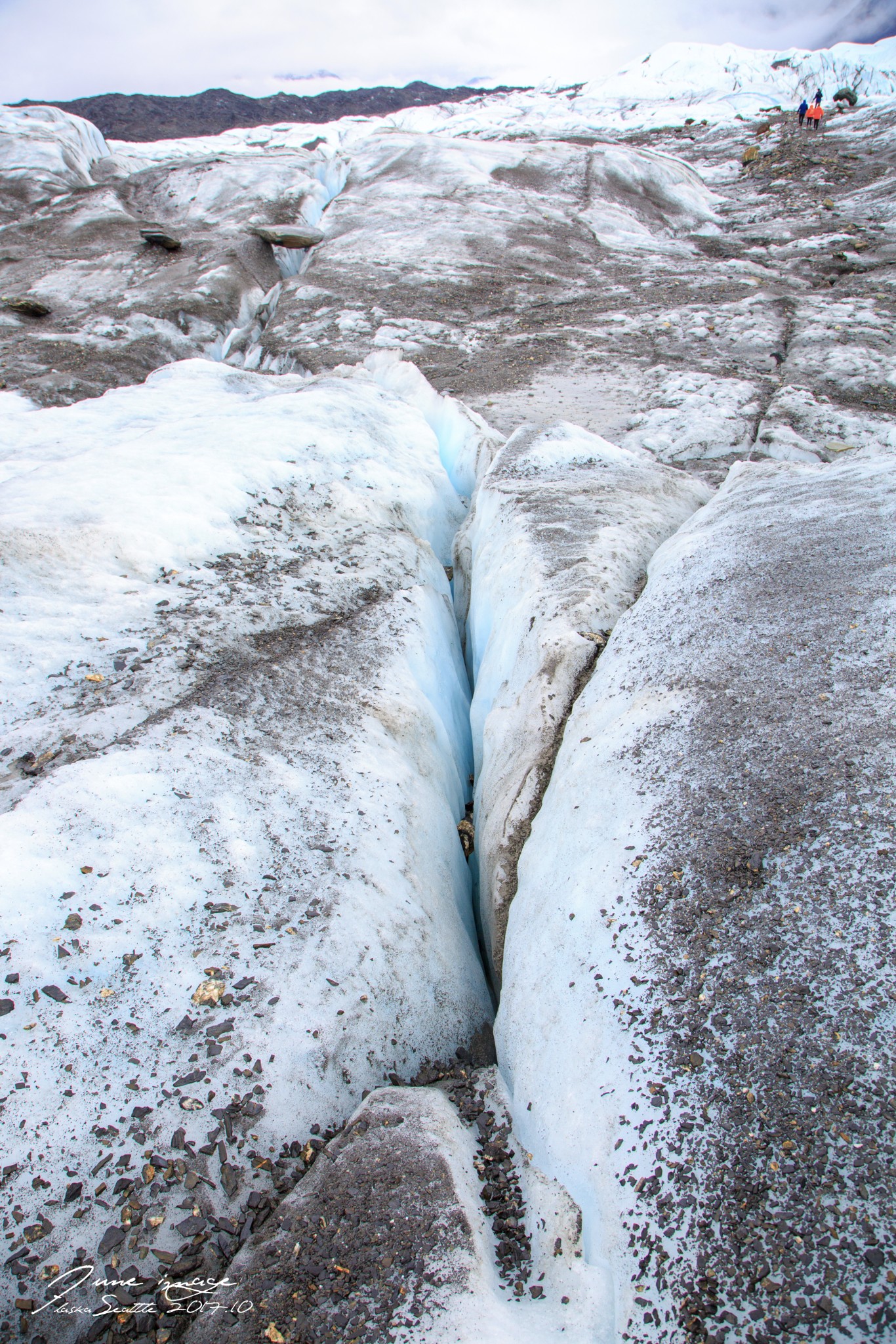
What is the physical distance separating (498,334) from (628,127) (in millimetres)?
27604

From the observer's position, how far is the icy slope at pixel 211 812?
1968mm

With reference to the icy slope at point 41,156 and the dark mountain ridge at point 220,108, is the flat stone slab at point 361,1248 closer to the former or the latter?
the icy slope at point 41,156

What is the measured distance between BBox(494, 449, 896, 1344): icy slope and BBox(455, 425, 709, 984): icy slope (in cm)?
21

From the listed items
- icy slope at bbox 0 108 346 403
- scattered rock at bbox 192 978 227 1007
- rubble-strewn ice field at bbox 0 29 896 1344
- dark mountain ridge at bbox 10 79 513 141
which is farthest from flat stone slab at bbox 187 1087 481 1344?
dark mountain ridge at bbox 10 79 513 141

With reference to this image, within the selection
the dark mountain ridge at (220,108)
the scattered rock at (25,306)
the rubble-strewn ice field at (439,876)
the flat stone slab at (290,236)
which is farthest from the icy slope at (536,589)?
the dark mountain ridge at (220,108)

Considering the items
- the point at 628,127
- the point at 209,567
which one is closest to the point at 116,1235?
the point at 209,567

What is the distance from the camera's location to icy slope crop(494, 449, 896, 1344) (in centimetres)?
152

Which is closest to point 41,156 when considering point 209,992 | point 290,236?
point 290,236

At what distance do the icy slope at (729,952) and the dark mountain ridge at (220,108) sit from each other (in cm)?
5290

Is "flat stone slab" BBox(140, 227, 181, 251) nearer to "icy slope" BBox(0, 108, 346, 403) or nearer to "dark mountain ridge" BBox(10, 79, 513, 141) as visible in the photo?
"icy slope" BBox(0, 108, 346, 403)

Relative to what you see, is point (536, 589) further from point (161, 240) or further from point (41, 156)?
point (41, 156)

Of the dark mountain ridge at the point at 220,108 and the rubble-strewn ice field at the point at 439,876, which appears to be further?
the dark mountain ridge at the point at 220,108

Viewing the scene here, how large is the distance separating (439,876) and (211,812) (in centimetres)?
113

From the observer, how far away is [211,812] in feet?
8.93
